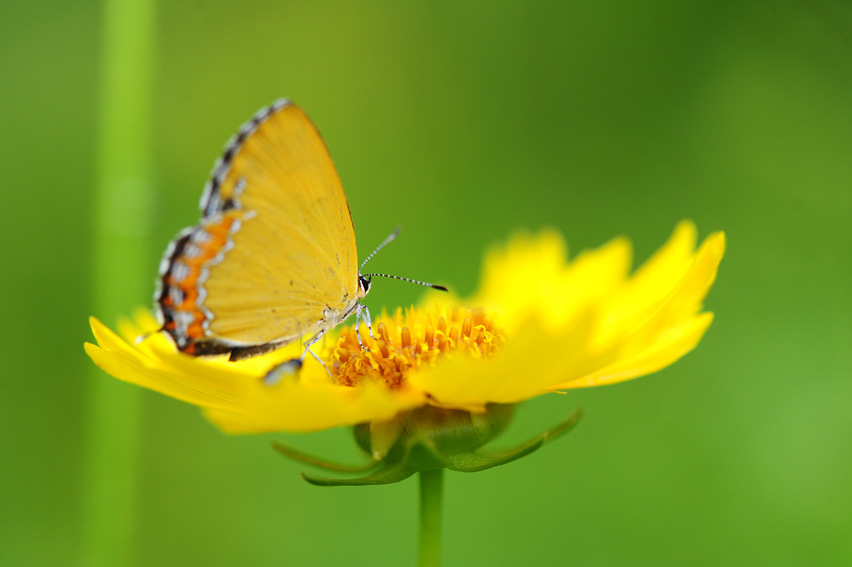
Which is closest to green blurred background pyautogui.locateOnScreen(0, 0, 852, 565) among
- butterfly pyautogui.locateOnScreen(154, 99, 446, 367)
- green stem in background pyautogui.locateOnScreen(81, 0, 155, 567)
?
green stem in background pyautogui.locateOnScreen(81, 0, 155, 567)

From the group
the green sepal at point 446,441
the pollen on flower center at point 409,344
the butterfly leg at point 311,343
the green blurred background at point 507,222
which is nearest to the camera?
the green sepal at point 446,441

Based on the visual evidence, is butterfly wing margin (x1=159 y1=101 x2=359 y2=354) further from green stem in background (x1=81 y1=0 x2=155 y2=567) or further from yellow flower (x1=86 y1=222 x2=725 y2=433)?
green stem in background (x1=81 y1=0 x2=155 y2=567)

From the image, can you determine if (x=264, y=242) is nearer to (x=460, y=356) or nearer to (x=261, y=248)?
(x=261, y=248)

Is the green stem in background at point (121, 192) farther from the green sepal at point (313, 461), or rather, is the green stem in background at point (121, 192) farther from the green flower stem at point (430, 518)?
the green flower stem at point (430, 518)

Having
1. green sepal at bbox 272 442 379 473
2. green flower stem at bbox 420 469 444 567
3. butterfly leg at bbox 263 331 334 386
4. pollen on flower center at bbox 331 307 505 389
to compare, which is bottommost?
green flower stem at bbox 420 469 444 567

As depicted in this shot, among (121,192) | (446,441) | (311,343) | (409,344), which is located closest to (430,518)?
(446,441)

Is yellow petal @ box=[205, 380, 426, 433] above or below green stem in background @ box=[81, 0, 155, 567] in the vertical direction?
below

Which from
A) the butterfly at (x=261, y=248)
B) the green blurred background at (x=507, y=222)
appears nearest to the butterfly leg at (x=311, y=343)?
the butterfly at (x=261, y=248)
